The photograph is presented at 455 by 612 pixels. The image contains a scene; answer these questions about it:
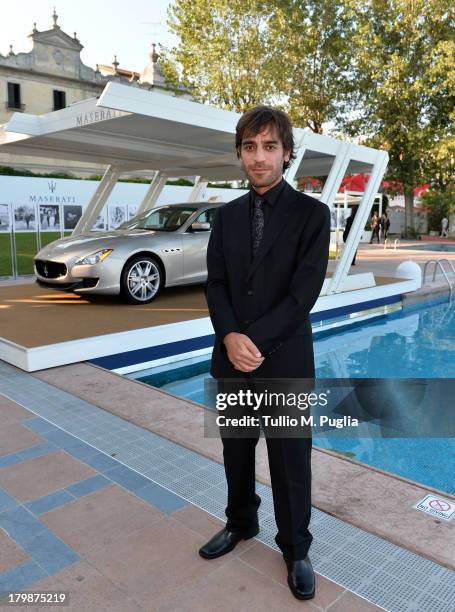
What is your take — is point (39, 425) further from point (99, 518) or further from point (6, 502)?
point (99, 518)

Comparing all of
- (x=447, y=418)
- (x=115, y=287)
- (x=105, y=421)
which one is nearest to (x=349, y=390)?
(x=447, y=418)

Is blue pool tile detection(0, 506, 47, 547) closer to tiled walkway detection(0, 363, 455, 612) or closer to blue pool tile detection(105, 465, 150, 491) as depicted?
tiled walkway detection(0, 363, 455, 612)

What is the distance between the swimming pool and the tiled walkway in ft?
5.30

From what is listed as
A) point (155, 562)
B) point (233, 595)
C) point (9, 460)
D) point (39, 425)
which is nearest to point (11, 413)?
point (39, 425)

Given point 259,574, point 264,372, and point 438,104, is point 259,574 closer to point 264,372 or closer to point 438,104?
point 264,372

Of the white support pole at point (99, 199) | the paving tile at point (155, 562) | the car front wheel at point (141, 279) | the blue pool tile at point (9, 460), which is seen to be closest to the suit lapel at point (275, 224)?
the paving tile at point (155, 562)

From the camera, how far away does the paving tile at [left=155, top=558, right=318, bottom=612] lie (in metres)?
2.05

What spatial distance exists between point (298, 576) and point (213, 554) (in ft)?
1.38

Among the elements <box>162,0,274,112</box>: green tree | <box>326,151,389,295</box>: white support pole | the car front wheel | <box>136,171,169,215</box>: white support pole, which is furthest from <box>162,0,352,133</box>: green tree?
the car front wheel

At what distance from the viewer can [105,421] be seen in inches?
154

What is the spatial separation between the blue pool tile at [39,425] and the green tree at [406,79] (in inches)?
941

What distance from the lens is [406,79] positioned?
24.4 meters

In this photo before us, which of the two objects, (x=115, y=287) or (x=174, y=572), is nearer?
(x=174, y=572)

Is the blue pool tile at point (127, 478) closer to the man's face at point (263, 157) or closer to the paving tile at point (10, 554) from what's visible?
the paving tile at point (10, 554)
